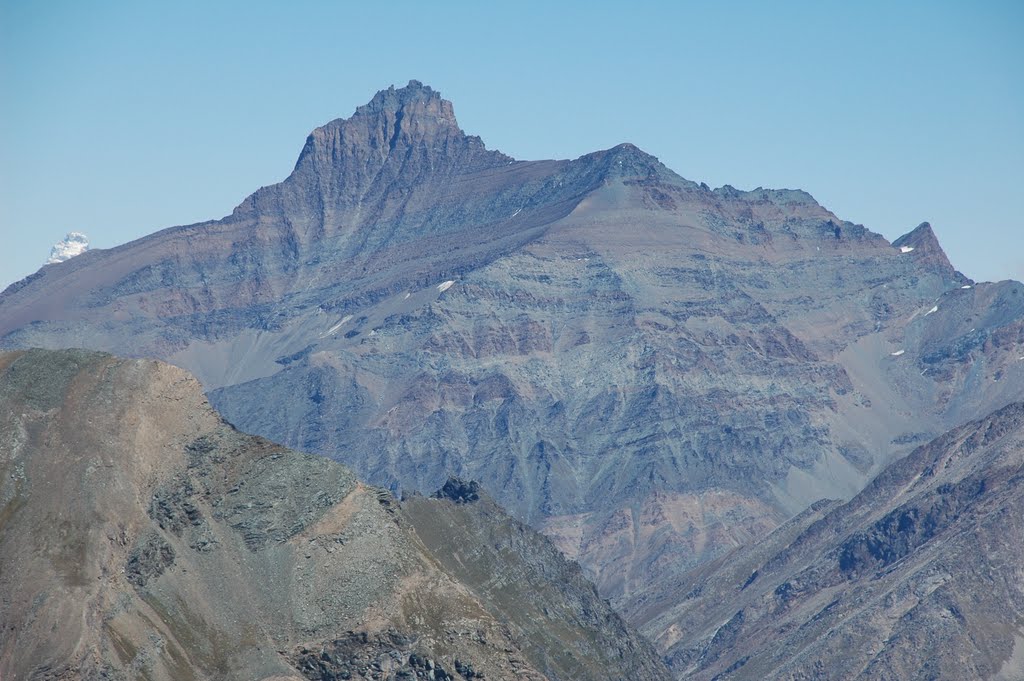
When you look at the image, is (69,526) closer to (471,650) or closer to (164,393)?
(164,393)

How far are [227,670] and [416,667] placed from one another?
47.5ft

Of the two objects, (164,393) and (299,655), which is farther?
(164,393)

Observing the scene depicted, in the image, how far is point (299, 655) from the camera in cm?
16138

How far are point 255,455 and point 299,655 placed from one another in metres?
19.7

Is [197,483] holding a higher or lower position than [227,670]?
higher

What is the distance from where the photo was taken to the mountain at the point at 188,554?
506 feet

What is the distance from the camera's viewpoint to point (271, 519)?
170 meters

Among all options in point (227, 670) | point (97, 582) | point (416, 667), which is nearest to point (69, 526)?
point (97, 582)

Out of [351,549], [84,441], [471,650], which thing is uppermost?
[84,441]

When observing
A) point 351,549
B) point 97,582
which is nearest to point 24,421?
point 97,582

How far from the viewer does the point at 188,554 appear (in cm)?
16588

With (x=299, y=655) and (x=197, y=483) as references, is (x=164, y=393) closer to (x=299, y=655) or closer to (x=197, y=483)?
(x=197, y=483)

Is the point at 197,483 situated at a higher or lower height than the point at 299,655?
higher

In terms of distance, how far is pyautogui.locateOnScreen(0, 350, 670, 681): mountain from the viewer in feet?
506
